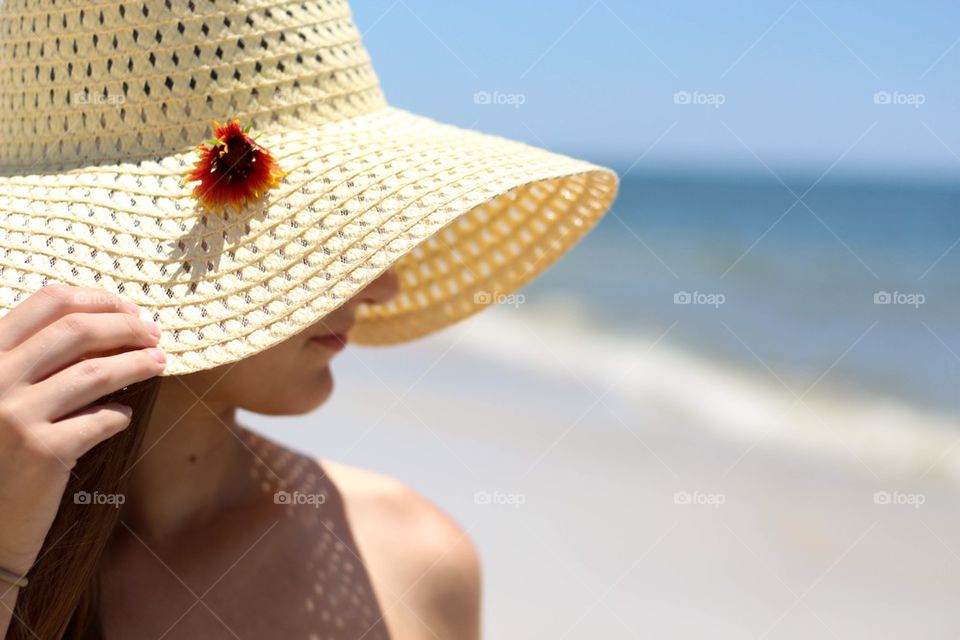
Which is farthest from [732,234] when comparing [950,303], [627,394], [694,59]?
[627,394]

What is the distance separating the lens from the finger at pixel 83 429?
881 mm

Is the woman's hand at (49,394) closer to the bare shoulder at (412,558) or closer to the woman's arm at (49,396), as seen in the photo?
the woman's arm at (49,396)

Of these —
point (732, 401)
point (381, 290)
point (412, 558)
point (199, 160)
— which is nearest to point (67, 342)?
point (199, 160)

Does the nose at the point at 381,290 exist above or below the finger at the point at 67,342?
below

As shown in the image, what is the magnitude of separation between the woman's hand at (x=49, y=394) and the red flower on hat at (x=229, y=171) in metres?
0.20

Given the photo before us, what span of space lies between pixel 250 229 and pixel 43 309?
10.2 inches

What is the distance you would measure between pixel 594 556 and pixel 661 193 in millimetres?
12244

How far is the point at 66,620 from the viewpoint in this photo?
42.4 inches

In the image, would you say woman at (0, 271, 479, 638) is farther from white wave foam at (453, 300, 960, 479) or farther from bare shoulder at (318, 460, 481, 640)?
white wave foam at (453, 300, 960, 479)

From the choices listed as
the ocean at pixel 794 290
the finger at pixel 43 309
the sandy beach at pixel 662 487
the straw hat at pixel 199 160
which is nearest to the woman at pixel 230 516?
the finger at pixel 43 309

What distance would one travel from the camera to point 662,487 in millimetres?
4055

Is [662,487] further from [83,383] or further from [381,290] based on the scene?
[83,383]

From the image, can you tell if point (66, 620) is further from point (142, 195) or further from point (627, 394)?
point (627, 394)

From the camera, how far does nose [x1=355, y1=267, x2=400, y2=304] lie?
1342 millimetres
